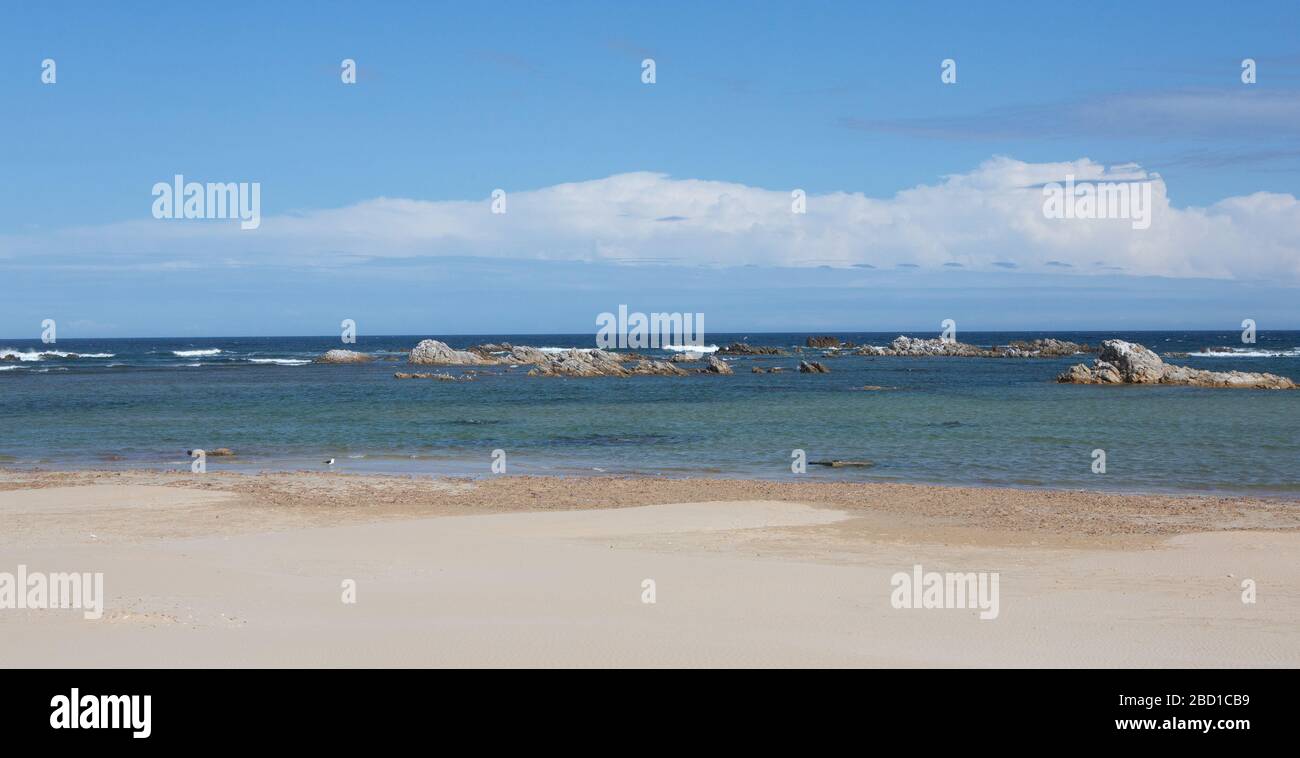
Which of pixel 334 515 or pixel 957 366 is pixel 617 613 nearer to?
pixel 334 515

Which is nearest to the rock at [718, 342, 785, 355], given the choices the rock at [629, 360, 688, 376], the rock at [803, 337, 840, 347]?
the rock at [803, 337, 840, 347]

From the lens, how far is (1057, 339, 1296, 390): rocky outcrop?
5344 centimetres

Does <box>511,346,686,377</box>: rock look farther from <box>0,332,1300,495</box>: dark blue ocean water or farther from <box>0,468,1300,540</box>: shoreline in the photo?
<box>0,468,1300,540</box>: shoreline

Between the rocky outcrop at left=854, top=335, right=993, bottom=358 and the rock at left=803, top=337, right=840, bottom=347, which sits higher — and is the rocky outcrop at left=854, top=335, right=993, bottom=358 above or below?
below

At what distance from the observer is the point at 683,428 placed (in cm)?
3509

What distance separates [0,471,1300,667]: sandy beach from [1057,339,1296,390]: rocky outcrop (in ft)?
129

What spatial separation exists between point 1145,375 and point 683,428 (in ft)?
112

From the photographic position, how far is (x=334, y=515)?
18.1m

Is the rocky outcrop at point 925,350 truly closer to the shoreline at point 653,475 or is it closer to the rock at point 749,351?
the rock at point 749,351

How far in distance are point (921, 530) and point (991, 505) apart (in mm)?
3133

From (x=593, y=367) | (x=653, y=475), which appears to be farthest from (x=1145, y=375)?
(x=653, y=475)

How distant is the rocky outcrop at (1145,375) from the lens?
175 ft
